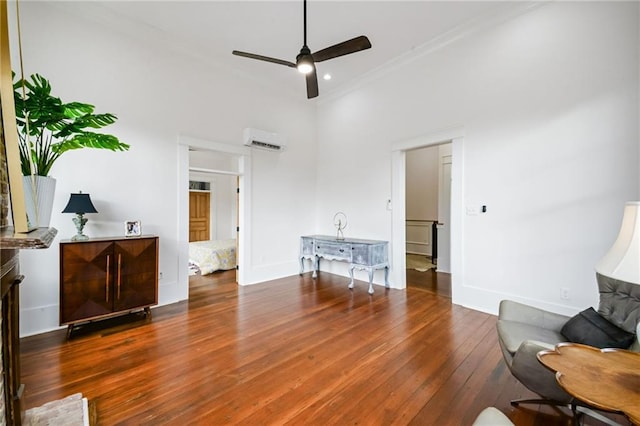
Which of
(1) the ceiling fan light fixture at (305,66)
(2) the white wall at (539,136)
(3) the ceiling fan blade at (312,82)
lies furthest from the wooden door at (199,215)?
(1) the ceiling fan light fixture at (305,66)

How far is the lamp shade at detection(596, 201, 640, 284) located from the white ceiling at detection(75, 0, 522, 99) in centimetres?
328

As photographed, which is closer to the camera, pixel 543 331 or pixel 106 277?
pixel 543 331

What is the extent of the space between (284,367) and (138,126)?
3572mm

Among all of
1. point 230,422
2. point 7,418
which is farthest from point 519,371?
point 7,418

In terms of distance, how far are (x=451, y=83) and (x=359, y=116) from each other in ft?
5.67

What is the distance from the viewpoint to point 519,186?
134 inches

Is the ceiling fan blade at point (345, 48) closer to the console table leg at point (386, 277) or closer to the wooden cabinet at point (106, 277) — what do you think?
the wooden cabinet at point (106, 277)

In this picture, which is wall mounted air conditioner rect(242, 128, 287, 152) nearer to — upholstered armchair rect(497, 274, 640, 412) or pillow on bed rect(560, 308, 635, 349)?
upholstered armchair rect(497, 274, 640, 412)

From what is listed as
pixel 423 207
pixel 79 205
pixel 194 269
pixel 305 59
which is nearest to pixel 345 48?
pixel 305 59

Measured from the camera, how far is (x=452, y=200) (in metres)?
4.05

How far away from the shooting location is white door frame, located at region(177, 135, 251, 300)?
163 inches

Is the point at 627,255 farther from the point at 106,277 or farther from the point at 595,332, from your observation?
the point at 106,277

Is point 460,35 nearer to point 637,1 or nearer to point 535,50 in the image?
point 535,50

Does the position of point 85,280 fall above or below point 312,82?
below
